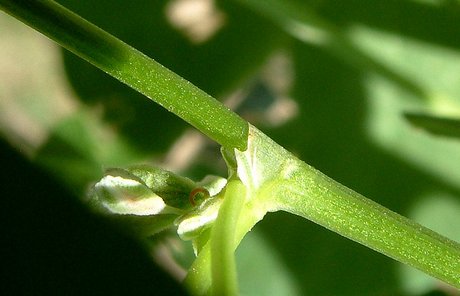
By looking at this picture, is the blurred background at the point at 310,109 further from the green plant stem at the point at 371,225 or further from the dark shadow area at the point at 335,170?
the green plant stem at the point at 371,225

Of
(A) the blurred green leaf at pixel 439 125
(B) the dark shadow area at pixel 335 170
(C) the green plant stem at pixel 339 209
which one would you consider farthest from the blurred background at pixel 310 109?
(C) the green plant stem at pixel 339 209

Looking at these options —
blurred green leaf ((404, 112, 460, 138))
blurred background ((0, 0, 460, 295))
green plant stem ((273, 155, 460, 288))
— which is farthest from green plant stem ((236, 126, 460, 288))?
blurred background ((0, 0, 460, 295))

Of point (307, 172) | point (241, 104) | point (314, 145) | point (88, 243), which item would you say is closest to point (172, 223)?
point (307, 172)

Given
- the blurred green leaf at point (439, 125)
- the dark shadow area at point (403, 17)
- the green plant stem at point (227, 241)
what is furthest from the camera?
the dark shadow area at point (403, 17)

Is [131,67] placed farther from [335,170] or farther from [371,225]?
[335,170]

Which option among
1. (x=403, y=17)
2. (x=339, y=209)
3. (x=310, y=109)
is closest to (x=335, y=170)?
(x=310, y=109)
